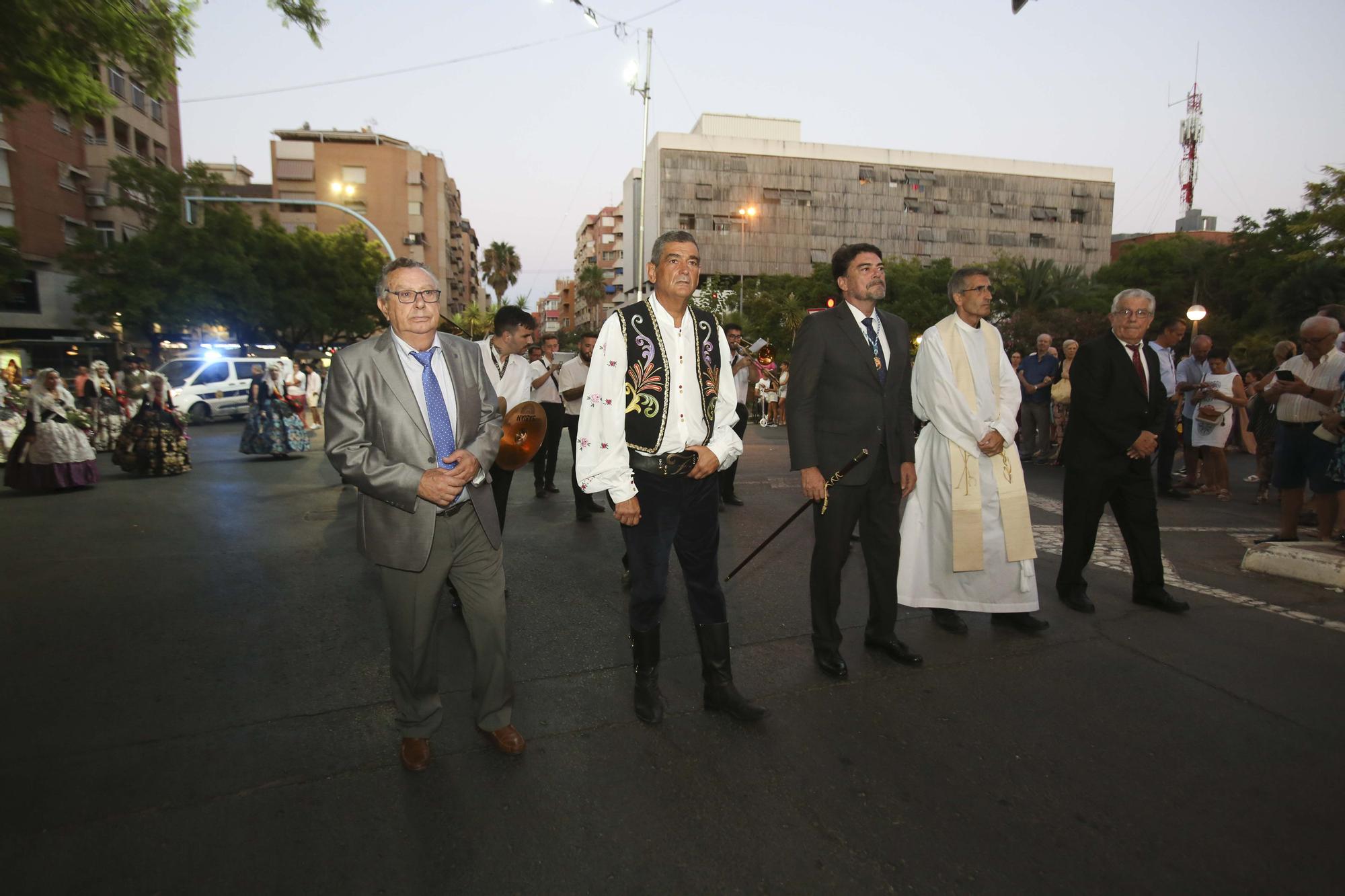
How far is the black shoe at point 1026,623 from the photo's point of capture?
4434 mm

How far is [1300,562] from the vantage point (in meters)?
5.43

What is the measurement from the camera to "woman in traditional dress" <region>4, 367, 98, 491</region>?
384 inches

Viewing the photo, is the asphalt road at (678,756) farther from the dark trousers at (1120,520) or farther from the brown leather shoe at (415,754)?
the dark trousers at (1120,520)

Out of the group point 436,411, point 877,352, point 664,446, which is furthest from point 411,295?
A: point 877,352

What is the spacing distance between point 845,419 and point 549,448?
637 centimetres

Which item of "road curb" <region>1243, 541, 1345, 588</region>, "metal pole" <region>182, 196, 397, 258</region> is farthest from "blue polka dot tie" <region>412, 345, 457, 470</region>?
"metal pole" <region>182, 196, 397, 258</region>

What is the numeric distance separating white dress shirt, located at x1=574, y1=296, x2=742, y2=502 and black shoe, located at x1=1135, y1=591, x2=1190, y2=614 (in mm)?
3309

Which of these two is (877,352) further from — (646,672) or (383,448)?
(383,448)

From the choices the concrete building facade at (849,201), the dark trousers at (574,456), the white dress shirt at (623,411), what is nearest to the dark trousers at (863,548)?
the white dress shirt at (623,411)

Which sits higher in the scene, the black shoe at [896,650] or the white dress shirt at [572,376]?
the white dress shirt at [572,376]

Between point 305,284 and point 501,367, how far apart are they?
126 feet

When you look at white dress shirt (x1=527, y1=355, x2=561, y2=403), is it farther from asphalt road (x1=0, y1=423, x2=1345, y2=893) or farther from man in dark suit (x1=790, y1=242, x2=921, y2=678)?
man in dark suit (x1=790, y1=242, x2=921, y2=678)

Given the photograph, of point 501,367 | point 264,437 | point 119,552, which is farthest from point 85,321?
point 501,367

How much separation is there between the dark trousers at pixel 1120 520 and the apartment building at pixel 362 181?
70011 millimetres
